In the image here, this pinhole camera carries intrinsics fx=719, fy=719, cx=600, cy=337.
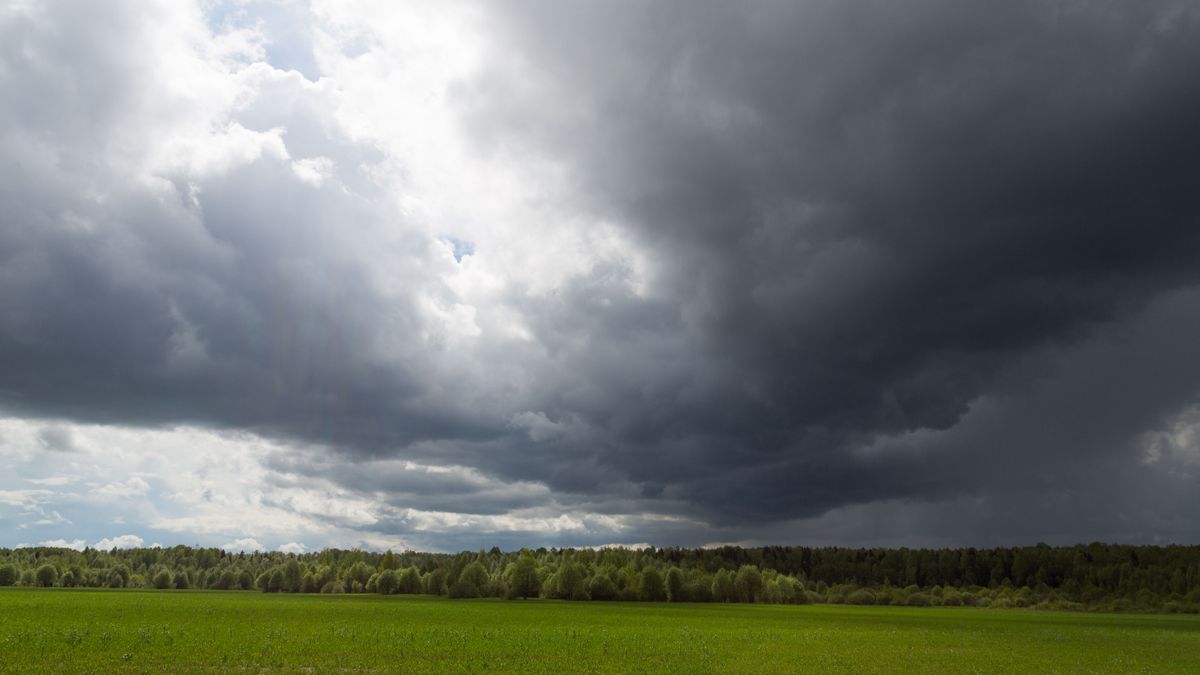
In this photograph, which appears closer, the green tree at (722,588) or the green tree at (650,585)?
the green tree at (650,585)

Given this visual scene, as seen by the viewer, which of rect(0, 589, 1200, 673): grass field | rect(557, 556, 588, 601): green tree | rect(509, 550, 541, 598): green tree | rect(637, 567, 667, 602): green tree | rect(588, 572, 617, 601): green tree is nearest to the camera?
rect(0, 589, 1200, 673): grass field

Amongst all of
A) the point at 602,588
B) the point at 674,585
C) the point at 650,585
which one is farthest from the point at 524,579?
the point at 674,585

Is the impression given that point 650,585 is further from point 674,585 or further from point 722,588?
point 722,588

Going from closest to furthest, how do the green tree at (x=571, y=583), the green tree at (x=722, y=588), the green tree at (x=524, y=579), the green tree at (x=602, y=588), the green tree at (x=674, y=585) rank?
1. the green tree at (x=602, y=588)
2. the green tree at (x=571, y=583)
3. the green tree at (x=524, y=579)
4. the green tree at (x=674, y=585)
5. the green tree at (x=722, y=588)

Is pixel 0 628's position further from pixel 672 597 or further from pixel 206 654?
pixel 672 597

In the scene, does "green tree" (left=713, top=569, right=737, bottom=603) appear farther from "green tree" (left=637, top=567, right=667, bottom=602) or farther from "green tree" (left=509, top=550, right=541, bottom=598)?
"green tree" (left=509, top=550, right=541, bottom=598)

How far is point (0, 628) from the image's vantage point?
59.6 m

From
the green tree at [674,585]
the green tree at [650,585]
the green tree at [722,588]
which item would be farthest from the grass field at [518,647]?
the green tree at [722,588]

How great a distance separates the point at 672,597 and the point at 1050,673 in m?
147

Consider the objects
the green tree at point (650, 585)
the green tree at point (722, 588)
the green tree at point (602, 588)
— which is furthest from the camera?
the green tree at point (722, 588)

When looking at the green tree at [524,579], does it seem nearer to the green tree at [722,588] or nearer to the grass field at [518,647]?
the green tree at [722,588]

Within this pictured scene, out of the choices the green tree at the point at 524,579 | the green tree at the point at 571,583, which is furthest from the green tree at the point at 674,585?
the green tree at the point at 524,579

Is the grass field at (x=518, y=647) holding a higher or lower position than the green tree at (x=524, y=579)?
higher

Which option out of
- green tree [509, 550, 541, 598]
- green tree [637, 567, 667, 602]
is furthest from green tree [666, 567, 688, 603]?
green tree [509, 550, 541, 598]
